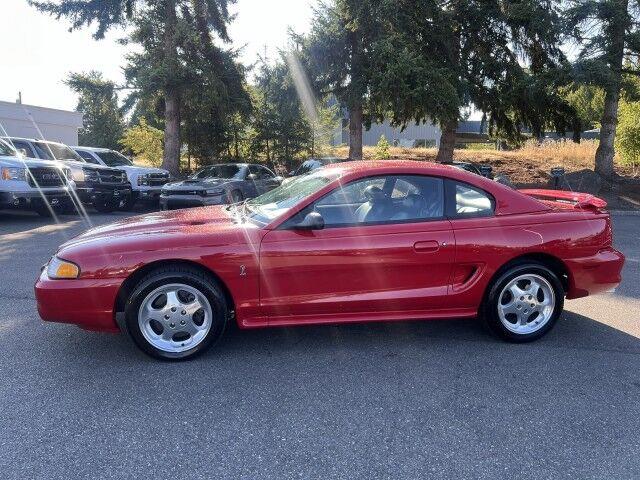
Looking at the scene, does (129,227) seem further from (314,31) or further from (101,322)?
(314,31)

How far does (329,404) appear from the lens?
3.25m

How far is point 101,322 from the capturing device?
373 centimetres

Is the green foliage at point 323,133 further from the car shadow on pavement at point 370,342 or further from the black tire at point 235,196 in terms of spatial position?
the car shadow on pavement at point 370,342

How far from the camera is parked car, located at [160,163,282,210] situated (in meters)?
11.8

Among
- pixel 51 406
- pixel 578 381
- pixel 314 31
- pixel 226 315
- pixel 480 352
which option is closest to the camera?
pixel 51 406

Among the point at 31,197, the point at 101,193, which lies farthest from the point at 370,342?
the point at 101,193

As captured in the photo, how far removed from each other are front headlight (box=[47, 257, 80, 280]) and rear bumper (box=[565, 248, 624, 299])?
12.8 ft

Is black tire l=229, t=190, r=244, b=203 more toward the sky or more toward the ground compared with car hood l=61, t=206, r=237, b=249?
more toward the ground

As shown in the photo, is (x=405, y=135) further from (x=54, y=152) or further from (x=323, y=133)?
(x=54, y=152)

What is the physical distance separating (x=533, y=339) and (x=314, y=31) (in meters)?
16.6

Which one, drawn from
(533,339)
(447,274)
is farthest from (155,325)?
(533,339)

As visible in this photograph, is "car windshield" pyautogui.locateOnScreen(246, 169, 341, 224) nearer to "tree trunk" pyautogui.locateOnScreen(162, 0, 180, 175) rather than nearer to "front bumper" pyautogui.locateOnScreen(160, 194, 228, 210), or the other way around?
"front bumper" pyautogui.locateOnScreen(160, 194, 228, 210)

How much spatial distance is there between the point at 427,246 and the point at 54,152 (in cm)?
1264

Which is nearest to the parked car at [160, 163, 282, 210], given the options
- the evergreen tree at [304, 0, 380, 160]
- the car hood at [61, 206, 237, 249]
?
the evergreen tree at [304, 0, 380, 160]
